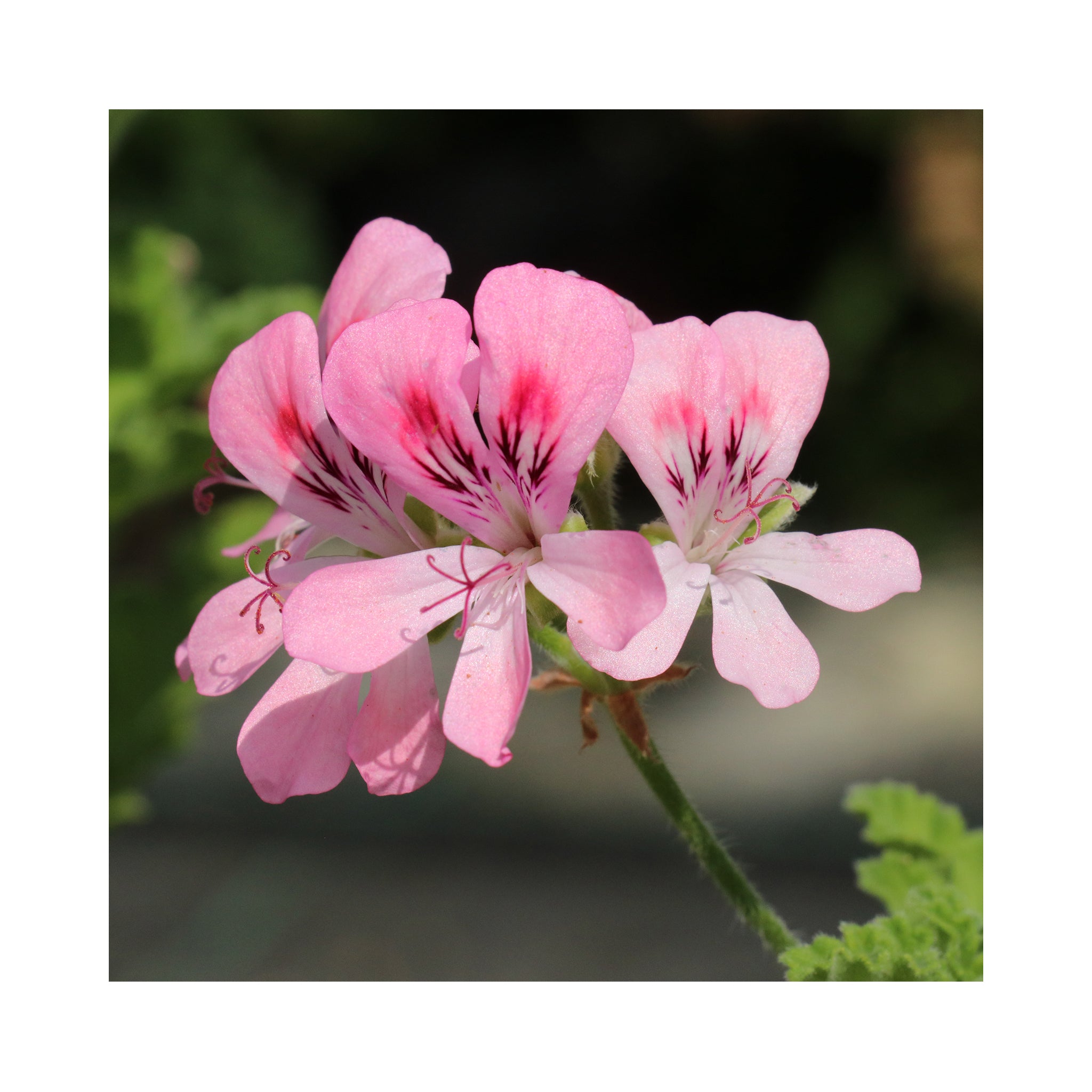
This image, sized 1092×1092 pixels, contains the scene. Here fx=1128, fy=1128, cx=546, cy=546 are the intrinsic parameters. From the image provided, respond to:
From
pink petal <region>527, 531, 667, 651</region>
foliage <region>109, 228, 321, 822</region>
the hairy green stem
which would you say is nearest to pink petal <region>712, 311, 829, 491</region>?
the hairy green stem

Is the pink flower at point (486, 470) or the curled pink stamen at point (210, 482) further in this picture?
the curled pink stamen at point (210, 482)

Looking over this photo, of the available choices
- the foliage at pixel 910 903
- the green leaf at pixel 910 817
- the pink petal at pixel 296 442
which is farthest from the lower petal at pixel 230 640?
the green leaf at pixel 910 817

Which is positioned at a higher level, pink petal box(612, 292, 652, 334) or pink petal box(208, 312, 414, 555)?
pink petal box(612, 292, 652, 334)

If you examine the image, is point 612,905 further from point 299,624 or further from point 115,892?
point 299,624

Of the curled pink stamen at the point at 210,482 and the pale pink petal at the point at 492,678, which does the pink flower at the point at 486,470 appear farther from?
the curled pink stamen at the point at 210,482

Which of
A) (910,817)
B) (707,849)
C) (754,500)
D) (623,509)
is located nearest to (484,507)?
(754,500)

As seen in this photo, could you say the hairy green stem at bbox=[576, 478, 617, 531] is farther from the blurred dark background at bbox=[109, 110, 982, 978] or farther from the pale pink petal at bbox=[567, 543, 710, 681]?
the blurred dark background at bbox=[109, 110, 982, 978]

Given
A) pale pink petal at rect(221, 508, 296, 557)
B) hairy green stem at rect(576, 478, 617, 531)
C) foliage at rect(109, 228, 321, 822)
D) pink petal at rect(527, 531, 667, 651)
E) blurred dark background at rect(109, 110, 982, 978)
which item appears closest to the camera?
pink petal at rect(527, 531, 667, 651)
